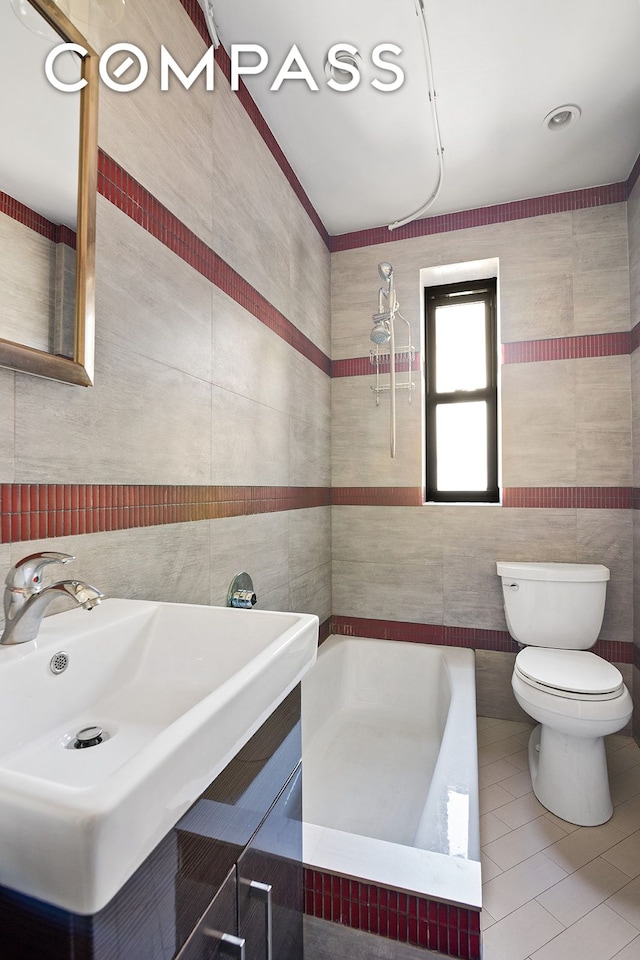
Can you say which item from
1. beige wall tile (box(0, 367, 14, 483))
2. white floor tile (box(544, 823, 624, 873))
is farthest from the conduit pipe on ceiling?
white floor tile (box(544, 823, 624, 873))

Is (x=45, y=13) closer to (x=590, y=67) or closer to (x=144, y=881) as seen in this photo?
(x=144, y=881)

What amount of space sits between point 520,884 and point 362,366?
233cm

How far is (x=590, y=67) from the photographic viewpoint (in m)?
1.80

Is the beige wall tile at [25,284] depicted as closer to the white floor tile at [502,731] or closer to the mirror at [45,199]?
the mirror at [45,199]

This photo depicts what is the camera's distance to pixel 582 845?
5.46ft

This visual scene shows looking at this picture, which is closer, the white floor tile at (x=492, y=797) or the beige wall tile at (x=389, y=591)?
the white floor tile at (x=492, y=797)

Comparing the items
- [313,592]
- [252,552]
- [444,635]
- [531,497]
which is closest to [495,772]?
[444,635]

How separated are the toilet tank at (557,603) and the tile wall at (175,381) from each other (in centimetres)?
104

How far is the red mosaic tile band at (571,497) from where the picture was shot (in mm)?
2398

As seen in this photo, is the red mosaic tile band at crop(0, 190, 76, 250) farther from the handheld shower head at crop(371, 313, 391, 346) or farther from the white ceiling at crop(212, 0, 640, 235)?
the handheld shower head at crop(371, 313, 391, 346)

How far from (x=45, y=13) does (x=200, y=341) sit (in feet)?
2.52

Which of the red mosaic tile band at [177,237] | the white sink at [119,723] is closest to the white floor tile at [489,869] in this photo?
the white sink at [119,723]

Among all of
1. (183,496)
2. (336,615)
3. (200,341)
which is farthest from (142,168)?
(336,615)

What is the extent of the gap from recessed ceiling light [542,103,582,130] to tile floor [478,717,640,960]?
8.86 ft
